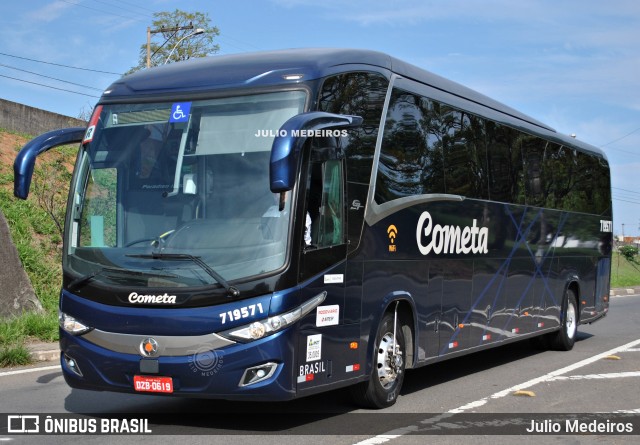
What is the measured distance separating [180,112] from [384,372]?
11.1ft

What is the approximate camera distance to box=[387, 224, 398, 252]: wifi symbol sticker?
9391 millimetres

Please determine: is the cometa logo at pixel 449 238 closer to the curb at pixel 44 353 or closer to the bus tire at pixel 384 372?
the bus tire at pixel 384 372

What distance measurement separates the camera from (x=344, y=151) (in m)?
8.53

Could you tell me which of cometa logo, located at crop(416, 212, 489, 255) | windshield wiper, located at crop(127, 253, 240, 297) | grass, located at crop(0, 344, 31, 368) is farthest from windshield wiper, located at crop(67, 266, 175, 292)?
grass, located at crop(0, 344, 31, 368)

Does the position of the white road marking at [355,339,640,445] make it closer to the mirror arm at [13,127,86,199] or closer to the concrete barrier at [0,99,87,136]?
the mirror arm at [13,127,86,199]

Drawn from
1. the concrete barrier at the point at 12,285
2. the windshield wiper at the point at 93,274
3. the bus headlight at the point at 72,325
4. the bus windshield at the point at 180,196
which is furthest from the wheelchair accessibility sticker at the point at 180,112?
the concrete barrier at the point at 12,285

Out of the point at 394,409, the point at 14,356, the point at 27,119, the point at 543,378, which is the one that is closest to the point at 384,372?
the point at 394,409

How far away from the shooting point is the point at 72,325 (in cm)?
809

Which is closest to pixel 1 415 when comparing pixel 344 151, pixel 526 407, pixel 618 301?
pixel 344 151

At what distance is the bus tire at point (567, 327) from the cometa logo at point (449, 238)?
430cm

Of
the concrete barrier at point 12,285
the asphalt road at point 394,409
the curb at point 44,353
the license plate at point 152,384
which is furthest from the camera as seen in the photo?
the concrete barrier at point 12,285

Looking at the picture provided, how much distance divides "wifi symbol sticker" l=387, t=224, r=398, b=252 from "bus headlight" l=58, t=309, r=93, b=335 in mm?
3222

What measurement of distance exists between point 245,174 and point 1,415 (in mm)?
3340

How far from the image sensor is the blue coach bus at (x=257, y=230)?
24.7 feet
